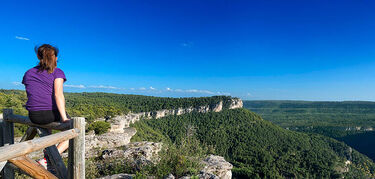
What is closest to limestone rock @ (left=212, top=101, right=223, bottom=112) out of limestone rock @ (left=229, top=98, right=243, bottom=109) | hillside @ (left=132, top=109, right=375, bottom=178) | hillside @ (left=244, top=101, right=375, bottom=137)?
hillside @ (left=132, top=109, right=375, bottom=178)

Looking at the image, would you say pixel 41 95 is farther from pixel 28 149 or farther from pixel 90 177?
pixel 90 177

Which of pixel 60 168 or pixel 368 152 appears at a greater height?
pixel 60 168

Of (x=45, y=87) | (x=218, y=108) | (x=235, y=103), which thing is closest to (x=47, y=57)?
(x=45, y=87)

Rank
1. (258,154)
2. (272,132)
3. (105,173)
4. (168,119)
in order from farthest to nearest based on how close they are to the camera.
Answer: (168,119)
(272,132)
(258,154)
(105,173)

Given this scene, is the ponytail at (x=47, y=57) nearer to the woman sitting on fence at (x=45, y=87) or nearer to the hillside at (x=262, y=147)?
the woman sitting on fence at (x=45, y=87)

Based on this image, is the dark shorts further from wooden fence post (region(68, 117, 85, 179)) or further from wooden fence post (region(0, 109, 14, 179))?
wooden fence post (region(0, 109, 14, 179))

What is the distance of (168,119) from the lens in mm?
62250

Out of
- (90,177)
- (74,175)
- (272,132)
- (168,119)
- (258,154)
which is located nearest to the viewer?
(74,175)

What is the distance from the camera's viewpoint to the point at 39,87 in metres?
2.26

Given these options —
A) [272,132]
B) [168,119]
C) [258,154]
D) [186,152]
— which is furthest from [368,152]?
[186,152]

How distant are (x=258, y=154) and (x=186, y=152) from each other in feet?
133

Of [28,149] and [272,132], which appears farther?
[272,132]

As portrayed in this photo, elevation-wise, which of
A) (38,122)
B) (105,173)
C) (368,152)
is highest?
(38,122)

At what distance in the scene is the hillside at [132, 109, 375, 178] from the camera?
34.6 meters
